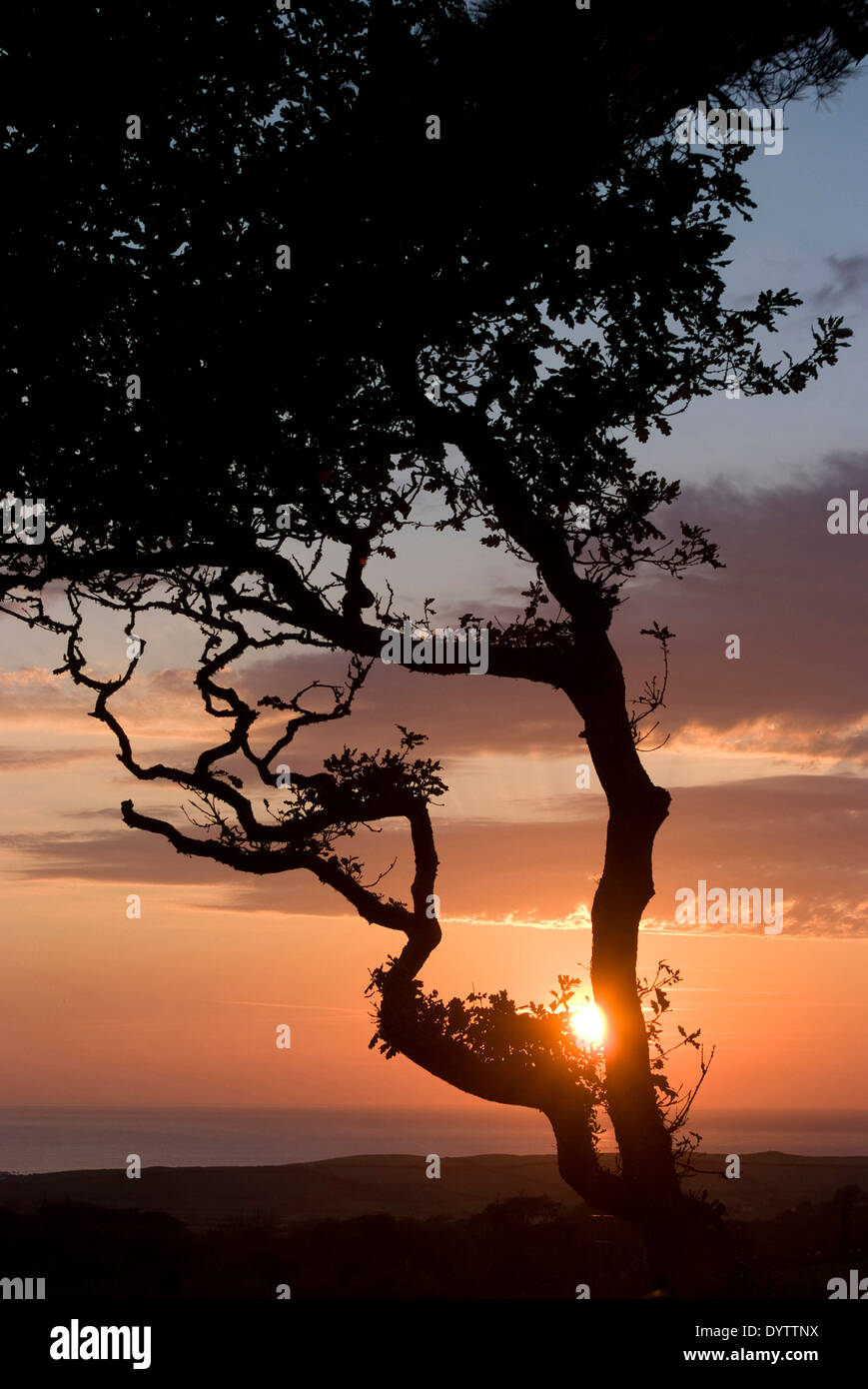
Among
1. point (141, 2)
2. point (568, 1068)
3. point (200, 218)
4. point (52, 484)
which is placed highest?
point (141, 2)

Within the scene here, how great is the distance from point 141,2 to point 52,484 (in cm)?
527

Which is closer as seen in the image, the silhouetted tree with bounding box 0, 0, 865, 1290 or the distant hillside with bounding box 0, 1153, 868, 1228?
the silhouetted tree with bounding box 0, 0, 865, 1290

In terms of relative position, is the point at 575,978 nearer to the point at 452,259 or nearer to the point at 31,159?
the point at 452,259

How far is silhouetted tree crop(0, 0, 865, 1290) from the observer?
13180 mm

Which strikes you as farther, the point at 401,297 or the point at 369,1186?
the point at 369,1186

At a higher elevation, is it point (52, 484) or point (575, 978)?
point (52, 484)

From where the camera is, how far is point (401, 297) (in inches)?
534

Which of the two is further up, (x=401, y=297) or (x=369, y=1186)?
(x=401, y=297)

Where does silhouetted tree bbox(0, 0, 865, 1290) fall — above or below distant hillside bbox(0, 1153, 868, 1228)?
above

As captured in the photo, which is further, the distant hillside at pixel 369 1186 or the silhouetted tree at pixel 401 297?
the distant hillside at pixel 369 1186

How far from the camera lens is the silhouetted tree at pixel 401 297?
13.2m

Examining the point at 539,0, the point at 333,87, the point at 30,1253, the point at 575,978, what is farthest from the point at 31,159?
the point at 30,1253

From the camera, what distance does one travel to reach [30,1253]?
2464 centimetres

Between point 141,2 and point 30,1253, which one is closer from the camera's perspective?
point 141,2
